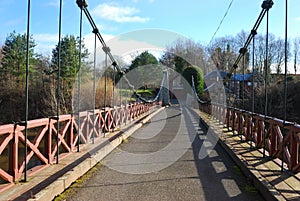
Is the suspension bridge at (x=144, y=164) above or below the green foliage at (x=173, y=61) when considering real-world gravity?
below

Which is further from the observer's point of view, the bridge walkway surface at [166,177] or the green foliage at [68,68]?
the green foliage at [68,68]

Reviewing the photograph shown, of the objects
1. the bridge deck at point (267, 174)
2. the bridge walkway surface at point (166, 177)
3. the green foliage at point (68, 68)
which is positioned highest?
the green foliage at point (68, 68)

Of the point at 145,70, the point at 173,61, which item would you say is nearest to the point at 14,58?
the point at 145,70

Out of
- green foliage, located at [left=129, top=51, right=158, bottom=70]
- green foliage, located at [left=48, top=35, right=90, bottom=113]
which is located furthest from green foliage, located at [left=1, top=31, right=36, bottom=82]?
green foliage, located at [left=129, top=51, right=158, bottom=70]

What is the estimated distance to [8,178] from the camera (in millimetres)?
3818

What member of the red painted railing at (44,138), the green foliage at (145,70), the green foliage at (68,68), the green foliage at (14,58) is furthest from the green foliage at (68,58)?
the red painted railing at (44,138)

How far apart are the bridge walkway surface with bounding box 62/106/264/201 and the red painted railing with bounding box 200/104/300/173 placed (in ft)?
2.09

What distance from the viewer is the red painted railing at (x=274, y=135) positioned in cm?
446

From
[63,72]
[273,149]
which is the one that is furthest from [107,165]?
[63,72]

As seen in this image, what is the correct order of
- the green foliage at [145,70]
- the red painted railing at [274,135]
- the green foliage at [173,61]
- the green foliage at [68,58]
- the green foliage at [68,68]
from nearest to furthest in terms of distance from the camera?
1. the red painted railing at [274,135]
2. the green foliage at [68,68]
3. the green foliage at [68,58]
4. the green foliage at [145,70]
5. the green foliage at [173,61]

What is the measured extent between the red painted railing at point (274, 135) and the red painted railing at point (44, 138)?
3252 millimetres

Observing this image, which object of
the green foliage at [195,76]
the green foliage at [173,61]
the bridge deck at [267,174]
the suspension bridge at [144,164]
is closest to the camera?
the bridge deck at [267,174]

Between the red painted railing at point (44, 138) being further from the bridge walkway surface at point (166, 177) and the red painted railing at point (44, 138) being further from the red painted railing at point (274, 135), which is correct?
the red painted railing at point (274, 135)

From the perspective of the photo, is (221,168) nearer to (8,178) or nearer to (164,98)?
(8,178)
